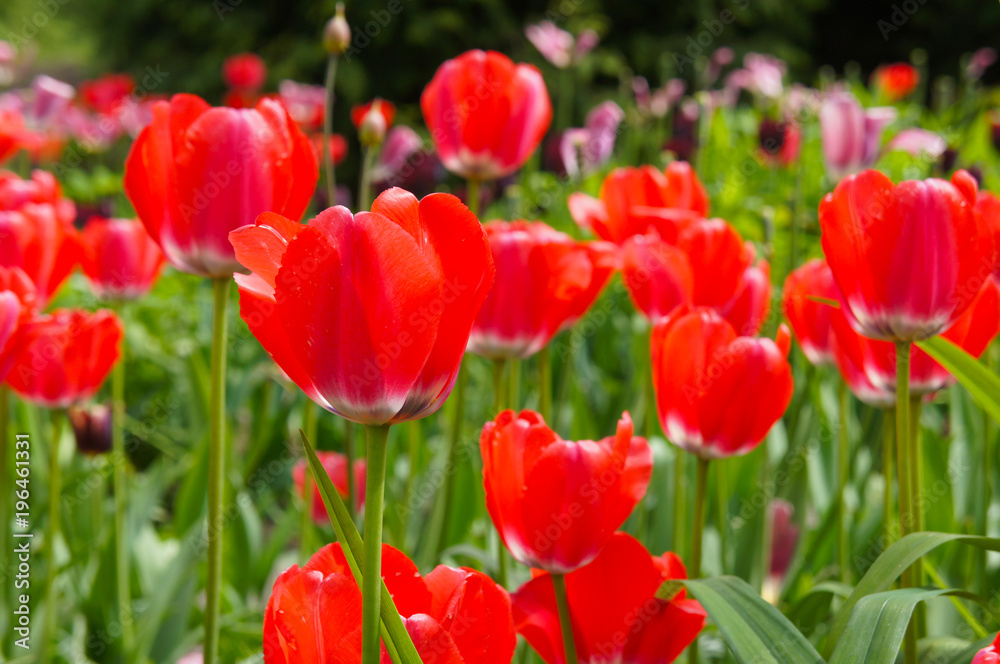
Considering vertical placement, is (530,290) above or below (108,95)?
above

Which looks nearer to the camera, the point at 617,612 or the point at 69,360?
the point at 617,612

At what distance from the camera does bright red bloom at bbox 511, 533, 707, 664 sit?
74cm

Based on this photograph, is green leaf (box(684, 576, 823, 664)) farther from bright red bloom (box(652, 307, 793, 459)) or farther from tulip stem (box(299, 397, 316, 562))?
tulip stem (box(299, 397, 316, 562))

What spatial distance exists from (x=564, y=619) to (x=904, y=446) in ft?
1.12

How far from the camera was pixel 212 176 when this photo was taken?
85cm

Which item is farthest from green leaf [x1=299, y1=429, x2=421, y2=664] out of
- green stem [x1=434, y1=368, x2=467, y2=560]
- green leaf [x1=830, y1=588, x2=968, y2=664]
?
green stem [x1=434, y1=368, x2=467, y2=560]

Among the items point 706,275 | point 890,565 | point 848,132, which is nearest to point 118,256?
point 706,275

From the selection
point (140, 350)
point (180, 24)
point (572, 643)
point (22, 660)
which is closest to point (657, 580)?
point (572, 643)

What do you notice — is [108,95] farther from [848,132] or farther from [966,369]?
[966,369]

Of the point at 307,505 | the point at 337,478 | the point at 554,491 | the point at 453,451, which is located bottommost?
the point at 337,478

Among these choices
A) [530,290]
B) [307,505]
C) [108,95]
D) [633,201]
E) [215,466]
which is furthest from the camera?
[108,95]

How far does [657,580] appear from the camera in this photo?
0.73m

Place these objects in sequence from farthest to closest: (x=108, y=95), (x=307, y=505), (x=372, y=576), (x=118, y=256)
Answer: (x=108, y=95) → (x=118, y=256) → (x=307, y=505) → (x=372, y=576)

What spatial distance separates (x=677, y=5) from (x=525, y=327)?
9017 millimetres
